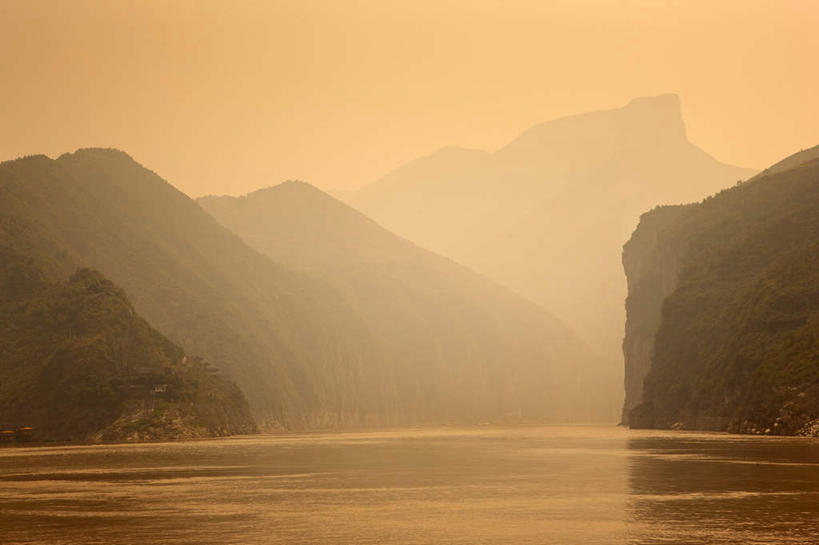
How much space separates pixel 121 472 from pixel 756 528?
2410 inches

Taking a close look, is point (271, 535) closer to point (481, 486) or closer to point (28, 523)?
point (28, 523)

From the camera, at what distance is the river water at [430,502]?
153 ft

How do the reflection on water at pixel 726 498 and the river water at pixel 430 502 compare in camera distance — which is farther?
the river water at pixel 430 502

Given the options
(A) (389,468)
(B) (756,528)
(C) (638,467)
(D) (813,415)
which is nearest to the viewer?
(B) (756,528)

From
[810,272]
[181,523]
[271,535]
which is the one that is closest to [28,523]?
[181,523]

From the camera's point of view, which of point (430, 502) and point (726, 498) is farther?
point (430, 502)

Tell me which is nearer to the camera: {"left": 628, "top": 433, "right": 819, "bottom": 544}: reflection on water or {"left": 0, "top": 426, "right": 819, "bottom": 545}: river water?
{"left": 628, "top": 433, "right": 819, "bottom": 544}: reflection on water

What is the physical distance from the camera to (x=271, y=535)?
47094mm

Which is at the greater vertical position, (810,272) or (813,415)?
(810,272)

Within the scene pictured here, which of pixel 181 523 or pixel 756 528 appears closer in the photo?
pixel 756 528

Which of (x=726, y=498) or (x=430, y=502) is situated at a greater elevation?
(x=726, y=498)

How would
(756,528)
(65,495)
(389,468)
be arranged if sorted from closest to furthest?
1. (756,528)
2. (65,495)
3. (389,468)

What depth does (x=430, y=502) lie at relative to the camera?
60.7m

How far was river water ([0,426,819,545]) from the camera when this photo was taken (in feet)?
153
